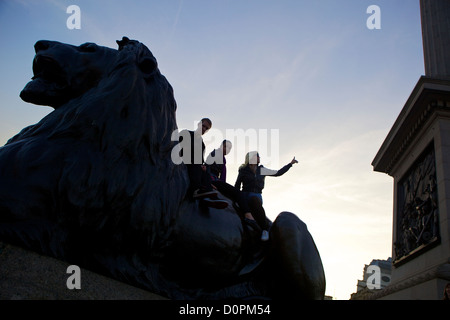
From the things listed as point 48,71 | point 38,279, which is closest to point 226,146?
point 48,71

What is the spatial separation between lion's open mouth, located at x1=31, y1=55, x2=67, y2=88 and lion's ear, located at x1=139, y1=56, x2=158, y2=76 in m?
0.64

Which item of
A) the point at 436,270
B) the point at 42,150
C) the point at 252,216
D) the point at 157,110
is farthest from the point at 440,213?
the point at 42,150

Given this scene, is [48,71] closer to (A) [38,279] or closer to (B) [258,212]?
(A) [38,279]

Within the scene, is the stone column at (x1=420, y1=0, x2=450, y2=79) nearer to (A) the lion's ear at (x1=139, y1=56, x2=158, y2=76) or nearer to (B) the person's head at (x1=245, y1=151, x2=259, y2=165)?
(B) the person's head at (x1=245, y1=151, x2=259, y2=165)

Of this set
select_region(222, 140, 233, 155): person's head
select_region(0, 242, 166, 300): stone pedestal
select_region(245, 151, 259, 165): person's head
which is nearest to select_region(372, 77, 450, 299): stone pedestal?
select_region(245, 151, 259, 165): person's head

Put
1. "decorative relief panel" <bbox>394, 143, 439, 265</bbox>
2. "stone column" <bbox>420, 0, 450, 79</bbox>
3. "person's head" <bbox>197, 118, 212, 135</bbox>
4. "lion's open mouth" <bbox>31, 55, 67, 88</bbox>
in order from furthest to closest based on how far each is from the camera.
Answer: "stone column" <bbox>420, 0, 450, 79</bbox> → "decorative relief panel" <bbox>394, 143, 439, 265</bbox> → "person's head" <bbox>197, 118, 212, 135</bbox> → "lion's open mouth" <bbox>31, 55, 67, 88</bbox>

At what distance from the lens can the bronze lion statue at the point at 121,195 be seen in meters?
2.42

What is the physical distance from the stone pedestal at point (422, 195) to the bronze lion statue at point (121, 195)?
23.8 feet

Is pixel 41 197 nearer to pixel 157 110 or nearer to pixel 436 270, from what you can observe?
pixel 157 110

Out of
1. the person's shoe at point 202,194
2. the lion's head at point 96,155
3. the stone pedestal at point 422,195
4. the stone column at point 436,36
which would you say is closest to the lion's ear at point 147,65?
the lion's head at point 96,155

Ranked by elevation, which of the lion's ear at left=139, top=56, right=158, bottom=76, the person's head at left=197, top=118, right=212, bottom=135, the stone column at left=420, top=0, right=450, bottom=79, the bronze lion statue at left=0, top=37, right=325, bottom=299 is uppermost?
the stone column at left=420, top=0, right=450, bottom=79

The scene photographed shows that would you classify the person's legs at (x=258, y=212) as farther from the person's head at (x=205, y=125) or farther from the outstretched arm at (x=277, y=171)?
the outstretched arm at (x=277, y=171)

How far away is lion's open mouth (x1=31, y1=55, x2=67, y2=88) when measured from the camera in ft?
9.56

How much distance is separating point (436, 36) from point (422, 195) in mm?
8274
